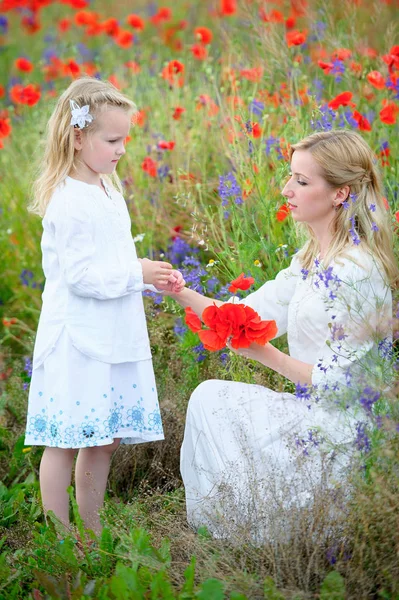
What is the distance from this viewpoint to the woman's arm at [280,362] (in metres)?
2.54

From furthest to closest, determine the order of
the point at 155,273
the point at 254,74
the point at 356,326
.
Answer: the point at 254,74 → the point at 155,273 → the point at 356,326

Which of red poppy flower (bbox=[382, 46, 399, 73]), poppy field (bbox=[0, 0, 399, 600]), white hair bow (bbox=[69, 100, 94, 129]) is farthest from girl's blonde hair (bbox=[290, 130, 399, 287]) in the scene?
red poppy flower (bbox=[382, 46, 399, 73])

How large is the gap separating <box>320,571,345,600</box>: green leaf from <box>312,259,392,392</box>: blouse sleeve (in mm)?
546

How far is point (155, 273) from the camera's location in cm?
268

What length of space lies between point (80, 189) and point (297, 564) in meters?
1.35

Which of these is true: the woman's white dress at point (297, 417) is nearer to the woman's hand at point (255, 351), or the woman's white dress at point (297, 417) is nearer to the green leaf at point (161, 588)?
the woman's hand at point (255, 351)

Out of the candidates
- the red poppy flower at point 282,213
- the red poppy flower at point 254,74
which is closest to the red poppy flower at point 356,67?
the red poppy flower at point 254,74

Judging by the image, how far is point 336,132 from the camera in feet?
8.94

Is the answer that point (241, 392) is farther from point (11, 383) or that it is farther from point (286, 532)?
point (11, 383)

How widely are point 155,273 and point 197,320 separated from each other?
29cm

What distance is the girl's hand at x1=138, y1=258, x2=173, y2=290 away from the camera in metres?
2.67

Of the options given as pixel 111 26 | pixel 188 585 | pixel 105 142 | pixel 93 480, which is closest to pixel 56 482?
pixel 93 480

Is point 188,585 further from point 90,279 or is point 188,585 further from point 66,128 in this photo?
point 66,128

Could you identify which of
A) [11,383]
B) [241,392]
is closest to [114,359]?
[241,392]
